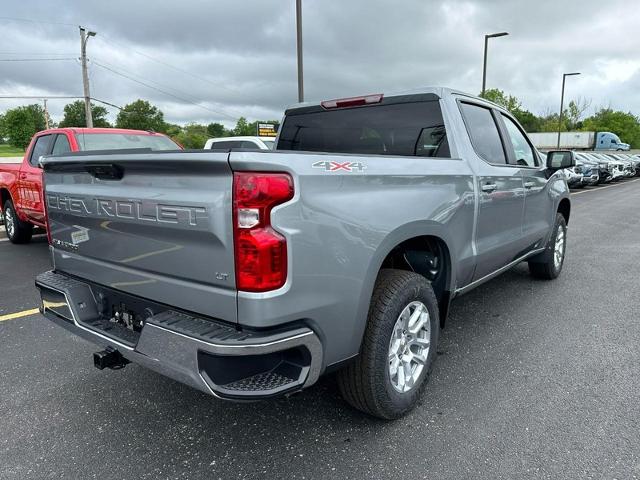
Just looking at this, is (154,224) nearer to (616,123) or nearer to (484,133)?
(484,133)

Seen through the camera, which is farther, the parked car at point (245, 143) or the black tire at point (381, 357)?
the parked car at point (245, 143)

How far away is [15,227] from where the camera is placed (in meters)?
7.84

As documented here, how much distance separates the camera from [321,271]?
2.10 meters

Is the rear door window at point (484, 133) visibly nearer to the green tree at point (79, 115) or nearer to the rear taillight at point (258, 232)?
the rear taillight at point (258, 232)

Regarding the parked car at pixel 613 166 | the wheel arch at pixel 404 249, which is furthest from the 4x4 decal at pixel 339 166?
the parked car at pixel 613 166

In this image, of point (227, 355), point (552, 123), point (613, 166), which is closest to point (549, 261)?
point (227, 355)

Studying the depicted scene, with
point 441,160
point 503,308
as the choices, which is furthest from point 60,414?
point 503,308

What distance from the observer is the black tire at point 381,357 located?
2447 millimetres

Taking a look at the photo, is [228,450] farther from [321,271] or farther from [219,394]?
[321,271]

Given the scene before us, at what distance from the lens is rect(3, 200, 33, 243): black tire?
7.80 m

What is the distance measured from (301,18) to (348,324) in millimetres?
12464

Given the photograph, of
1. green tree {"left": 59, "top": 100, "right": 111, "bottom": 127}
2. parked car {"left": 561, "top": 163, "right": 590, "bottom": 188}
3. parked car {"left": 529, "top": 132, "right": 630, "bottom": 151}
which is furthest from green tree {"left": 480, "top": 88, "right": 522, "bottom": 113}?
green tree {"left": 59, "top": 100, "right": 111, "bottom": 127}

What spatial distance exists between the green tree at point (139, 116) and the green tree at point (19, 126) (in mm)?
23492

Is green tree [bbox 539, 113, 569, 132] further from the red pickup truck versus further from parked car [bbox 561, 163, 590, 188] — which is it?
the red pickup truck
